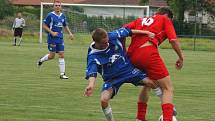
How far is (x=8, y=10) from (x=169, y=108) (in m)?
56.2

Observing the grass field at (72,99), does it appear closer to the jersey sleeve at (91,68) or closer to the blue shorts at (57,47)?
the blue shorts at (57,47)

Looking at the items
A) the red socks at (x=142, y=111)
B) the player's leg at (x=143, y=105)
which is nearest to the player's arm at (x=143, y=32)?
the player's leg at (x=143, y=105)

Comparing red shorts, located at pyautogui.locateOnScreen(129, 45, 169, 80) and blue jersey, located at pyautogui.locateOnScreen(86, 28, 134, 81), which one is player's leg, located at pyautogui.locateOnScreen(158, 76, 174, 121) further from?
blue jersey, located at pyautogui.locateOnScreen(86, 28, 134, 81)

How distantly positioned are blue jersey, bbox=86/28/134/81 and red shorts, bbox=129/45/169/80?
14 cm

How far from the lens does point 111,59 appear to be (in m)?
8.93

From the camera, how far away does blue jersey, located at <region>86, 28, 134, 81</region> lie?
882cm

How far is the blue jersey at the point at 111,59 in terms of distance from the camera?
8.82 meters

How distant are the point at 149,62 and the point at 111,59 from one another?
0.60 meters

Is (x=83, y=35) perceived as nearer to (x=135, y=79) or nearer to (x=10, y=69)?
(x=10, y=69)

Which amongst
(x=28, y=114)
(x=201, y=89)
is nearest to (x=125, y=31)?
(x=28, y=114)

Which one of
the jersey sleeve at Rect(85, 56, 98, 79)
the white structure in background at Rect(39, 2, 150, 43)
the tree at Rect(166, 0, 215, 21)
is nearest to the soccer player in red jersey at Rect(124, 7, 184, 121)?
the jersey sleeve at Rect(85, 56, 98, 79)

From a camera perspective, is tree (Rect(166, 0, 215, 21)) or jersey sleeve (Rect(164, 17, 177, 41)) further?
tree (Rect(166, 0, 215, 21))

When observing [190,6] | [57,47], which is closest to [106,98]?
[57,47]

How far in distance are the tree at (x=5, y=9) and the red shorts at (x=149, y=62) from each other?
53698 mm
